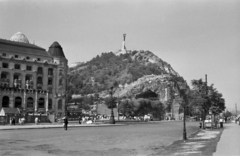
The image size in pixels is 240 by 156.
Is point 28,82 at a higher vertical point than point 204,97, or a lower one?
higher

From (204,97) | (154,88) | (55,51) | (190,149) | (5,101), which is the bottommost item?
(190,149)

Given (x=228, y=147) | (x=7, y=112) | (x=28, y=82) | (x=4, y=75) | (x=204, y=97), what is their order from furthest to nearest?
(x=28, y=82), (x=4, y=75), (x=7, y=112), (x=204, y=97), (x=228, y=147)

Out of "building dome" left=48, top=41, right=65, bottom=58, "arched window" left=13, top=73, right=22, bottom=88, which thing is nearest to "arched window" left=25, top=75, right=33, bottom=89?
"arched window" left=13, top=73, right=22, bottom=88

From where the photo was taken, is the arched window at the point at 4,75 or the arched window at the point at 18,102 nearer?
the arched window at the point at 18,102

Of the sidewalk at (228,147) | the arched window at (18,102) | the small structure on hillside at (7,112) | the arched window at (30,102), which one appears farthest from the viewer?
the arched window at (30,102)

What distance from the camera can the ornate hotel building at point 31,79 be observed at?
7550 centimetres

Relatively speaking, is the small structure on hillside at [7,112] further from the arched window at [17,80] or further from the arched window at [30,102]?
the arched window at [17,80]

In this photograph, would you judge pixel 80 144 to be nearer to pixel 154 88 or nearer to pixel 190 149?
pixel 190 149

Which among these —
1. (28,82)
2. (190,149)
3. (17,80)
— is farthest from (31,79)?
(190,149)

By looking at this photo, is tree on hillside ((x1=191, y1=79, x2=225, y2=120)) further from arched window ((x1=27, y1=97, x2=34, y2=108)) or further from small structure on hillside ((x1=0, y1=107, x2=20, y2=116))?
arched window ((x1=27, y1=97, x2=34, y2=108))

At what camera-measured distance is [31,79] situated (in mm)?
80812

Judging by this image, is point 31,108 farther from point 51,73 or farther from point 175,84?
point 175,84

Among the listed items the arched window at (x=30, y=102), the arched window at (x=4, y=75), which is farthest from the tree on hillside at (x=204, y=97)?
the arched window at (x=4, y=75)

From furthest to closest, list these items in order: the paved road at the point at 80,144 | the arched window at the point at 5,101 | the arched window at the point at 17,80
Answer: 1. the arched window at the point at 17,80
2. the arched window at the point at 5,101
3. the paved road at the point at 80,144
